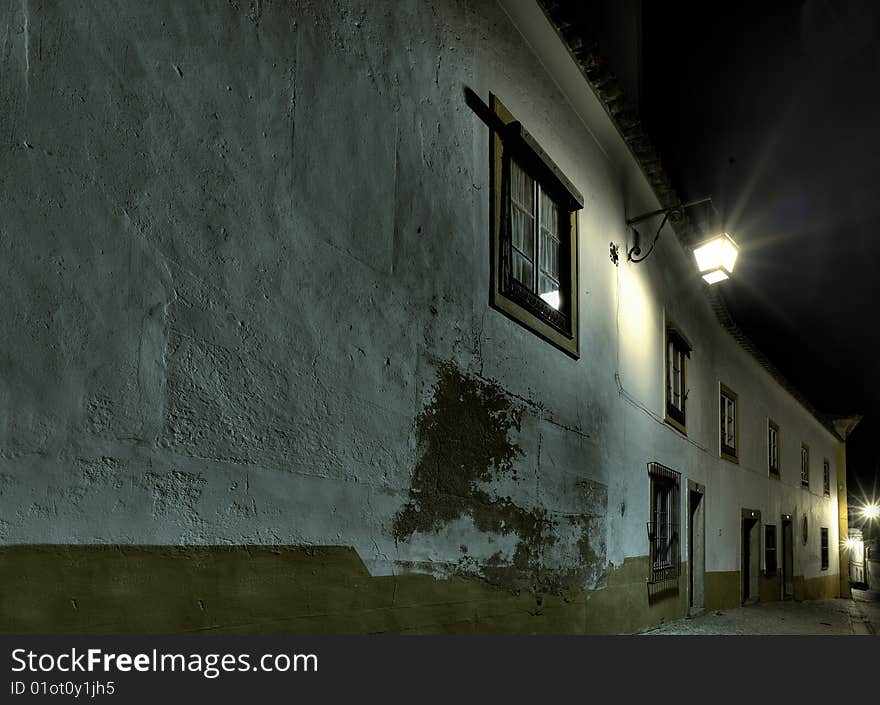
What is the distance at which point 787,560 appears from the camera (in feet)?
57.5

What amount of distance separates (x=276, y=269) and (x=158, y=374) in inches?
31.0

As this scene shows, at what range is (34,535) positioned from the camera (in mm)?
2246

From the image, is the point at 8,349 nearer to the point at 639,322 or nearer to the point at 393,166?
the point at 393,166

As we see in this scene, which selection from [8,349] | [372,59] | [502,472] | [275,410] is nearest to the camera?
[8,349]

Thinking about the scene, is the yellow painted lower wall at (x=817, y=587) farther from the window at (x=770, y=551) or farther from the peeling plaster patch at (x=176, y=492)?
the peeling plaster patch at (x=176, y=492)

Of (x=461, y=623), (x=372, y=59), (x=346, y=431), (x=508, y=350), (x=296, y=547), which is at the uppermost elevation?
(x=372, y=59)

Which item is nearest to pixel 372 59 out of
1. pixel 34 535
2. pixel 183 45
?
pixel 183 45

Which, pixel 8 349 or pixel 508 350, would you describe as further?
pixel 508 350

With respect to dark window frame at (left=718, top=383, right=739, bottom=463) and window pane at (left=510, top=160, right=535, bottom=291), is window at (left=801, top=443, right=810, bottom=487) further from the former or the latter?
window pane at (left=510, top=160, right=535, bottom=291)

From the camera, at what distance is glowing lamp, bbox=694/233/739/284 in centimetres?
852

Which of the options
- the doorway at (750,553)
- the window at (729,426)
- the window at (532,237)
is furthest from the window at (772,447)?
the window at (532,237)

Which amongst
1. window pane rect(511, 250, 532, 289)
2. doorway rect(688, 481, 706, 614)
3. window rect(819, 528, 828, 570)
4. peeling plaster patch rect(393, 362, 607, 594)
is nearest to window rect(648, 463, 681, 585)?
doorway rect(688, 481, 706, 614)

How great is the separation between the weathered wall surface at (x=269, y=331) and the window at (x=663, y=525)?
2.70 m

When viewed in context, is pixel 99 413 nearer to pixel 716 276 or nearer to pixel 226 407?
pixel 226 407
